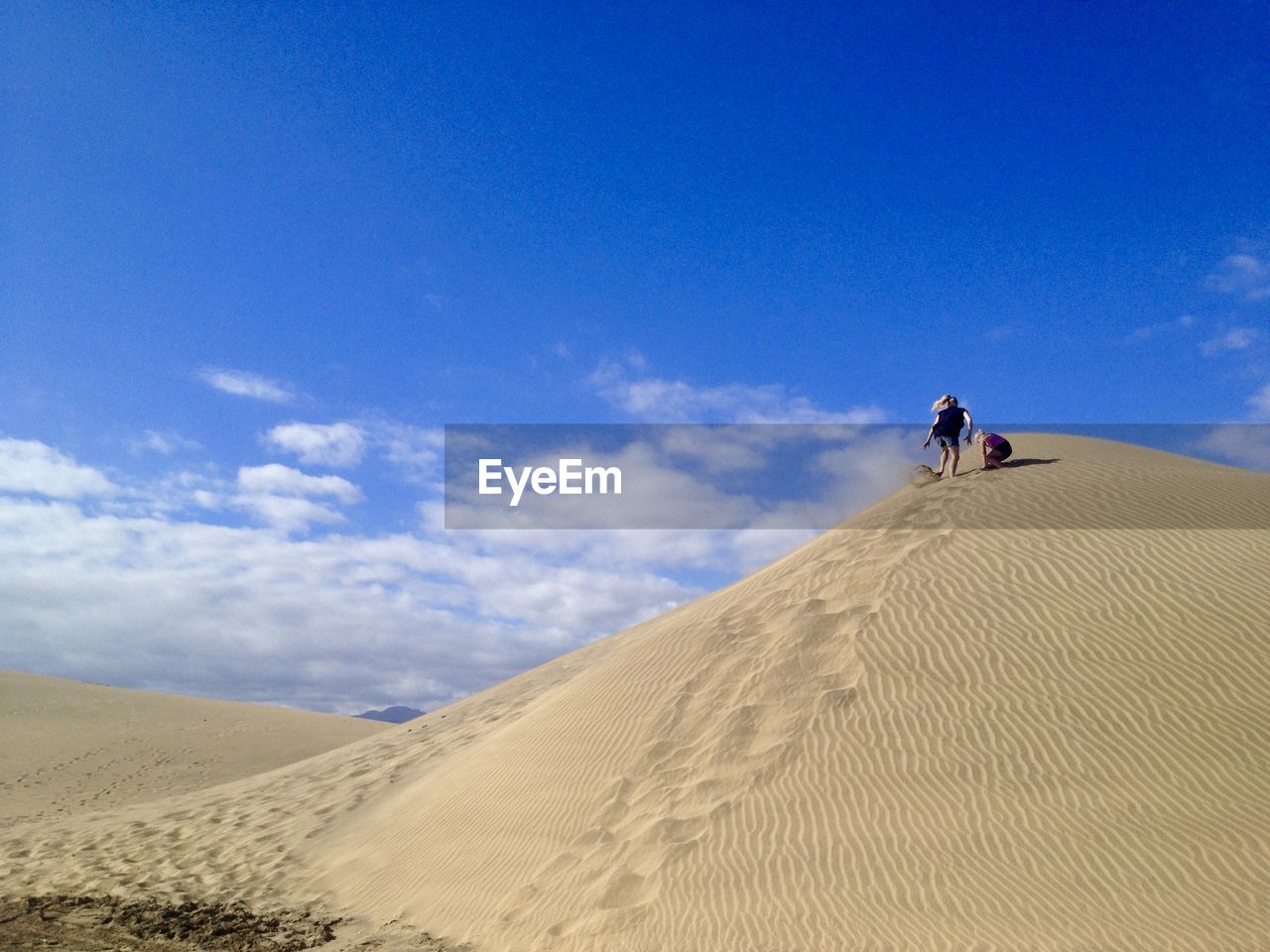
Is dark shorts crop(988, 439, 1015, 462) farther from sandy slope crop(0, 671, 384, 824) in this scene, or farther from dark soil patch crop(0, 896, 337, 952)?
sandy slope crop(0, 671, 384, 824)

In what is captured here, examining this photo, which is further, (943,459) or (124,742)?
(124,742)

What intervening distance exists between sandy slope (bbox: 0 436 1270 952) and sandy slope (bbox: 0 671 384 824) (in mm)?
8792

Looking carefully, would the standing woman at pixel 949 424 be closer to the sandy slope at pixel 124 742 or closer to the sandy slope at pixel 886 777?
the sandy slope at pixel 886 777

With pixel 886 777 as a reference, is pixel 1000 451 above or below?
above

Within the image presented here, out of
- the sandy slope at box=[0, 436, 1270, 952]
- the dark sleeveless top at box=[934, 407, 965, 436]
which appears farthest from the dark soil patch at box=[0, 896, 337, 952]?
the dark sleeveless top at box=[934, 407, 965, 436]

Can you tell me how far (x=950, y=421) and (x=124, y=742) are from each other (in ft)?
96.7

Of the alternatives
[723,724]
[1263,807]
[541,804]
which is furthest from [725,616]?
[1263,807]

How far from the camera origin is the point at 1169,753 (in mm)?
8336

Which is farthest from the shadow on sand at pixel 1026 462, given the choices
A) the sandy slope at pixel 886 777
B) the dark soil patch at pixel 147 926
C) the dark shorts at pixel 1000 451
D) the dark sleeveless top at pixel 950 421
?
the dark soil patch at pixel 147 926

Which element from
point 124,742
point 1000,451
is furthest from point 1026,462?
point 124,742

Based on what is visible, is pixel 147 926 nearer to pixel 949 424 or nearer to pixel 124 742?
pixel 949 424

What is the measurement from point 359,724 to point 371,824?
26.5 metres

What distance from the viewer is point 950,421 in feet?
47.7

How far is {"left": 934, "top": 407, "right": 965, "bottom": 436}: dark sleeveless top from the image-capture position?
14.4 m
